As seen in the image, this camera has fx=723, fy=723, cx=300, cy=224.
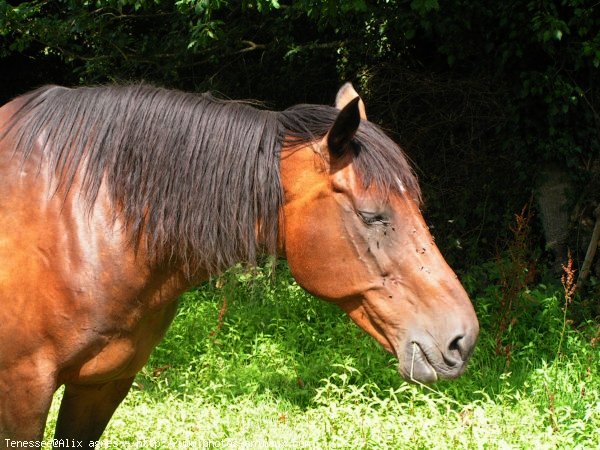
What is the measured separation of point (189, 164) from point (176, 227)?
9.5 inches

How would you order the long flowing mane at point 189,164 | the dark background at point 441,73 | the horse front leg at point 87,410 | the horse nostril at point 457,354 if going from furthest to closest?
the dark background at point 441,73
the horse front leg at point 87,410
the long flowing mane at point 189,164
the horse nostril at point 457,354

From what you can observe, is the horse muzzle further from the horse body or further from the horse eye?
the horse body

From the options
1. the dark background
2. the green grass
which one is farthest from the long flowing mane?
the dark background

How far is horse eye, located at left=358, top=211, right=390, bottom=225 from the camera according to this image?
2561 mm

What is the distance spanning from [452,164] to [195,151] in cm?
518

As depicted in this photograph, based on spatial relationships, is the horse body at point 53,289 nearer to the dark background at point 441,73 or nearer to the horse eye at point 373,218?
the horse eye at point 373,218

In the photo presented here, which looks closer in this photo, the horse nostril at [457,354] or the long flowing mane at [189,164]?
the horse nostril at [457,354]

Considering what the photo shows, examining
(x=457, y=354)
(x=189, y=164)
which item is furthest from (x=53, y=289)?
(x=457, y=354)

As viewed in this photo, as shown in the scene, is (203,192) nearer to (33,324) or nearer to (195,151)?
(195,151)

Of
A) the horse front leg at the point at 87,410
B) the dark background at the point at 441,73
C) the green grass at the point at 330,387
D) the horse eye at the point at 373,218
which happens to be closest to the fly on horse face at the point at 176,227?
the horse eye at the point at 373,218

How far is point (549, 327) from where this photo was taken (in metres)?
5.42

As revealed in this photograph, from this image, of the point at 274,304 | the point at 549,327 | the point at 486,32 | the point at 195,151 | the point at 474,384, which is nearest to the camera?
the point at 195,151

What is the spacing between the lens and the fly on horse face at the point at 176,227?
2547mm

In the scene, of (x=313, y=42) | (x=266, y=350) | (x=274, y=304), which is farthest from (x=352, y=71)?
(x=266, y=350)
